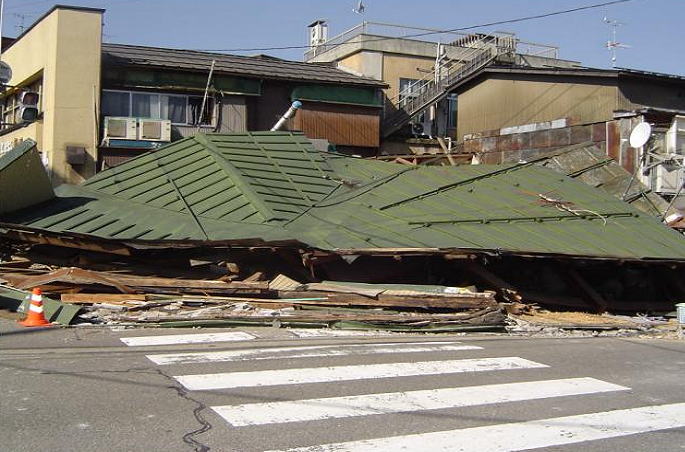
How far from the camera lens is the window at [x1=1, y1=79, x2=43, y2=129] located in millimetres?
27672

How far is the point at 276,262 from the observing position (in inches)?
544

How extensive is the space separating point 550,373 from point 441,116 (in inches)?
1344

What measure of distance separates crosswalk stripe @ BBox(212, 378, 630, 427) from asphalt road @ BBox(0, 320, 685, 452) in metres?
0.02

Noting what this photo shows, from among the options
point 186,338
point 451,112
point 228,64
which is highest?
point 451,112

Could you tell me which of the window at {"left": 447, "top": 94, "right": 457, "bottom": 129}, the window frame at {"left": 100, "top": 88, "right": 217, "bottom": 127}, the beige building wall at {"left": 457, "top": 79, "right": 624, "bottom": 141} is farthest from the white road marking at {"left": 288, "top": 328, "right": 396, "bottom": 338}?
the window at {"left": 447, "top": 94, "right": 457, "bottom": 129}

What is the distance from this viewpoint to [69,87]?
26.1m

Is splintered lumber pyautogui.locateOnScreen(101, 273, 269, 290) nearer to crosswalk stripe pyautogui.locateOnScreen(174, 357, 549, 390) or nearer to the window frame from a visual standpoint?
crosswalk stripe pyautogui.locateOnScreen(174, 357, 549, 390)

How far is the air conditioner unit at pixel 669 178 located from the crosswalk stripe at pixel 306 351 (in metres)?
13.5

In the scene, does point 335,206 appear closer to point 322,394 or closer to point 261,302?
point 261,302

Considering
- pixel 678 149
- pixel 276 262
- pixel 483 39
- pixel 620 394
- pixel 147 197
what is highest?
pixel 483 39

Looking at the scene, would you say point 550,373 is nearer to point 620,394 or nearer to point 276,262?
point 620,394

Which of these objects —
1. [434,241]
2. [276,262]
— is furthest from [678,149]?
[276,262]

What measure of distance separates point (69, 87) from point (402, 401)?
76.8 ft

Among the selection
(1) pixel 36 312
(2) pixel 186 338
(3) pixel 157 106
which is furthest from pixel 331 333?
(3) pixel 157 106
